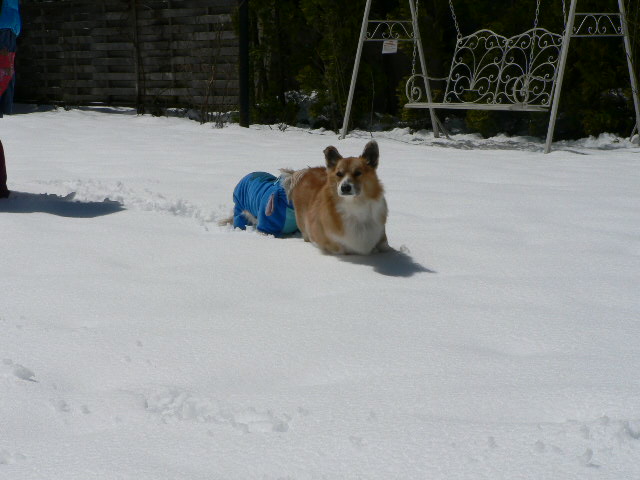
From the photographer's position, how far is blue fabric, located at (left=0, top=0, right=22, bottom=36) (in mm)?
3846

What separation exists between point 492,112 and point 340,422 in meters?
6.53

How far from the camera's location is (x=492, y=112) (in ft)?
25.2

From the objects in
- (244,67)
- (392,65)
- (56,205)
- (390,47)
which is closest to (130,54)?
(244,67)

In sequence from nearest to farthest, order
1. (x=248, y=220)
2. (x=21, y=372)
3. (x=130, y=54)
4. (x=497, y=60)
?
(x=21, y=372)
(x=248, y=220)
(x=497, y=60)
(x=130, y=54)

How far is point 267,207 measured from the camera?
3533mm

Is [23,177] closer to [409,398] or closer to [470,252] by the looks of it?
[470,252]

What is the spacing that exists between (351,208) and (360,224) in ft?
0.26

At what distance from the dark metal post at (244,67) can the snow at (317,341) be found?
14.2 feet

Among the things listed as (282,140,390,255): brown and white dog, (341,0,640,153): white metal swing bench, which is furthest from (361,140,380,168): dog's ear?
(341,0,640,153): white metal swing bench

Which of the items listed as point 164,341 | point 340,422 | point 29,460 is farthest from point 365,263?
point 29,460

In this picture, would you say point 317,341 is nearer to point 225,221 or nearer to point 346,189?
point 346,189

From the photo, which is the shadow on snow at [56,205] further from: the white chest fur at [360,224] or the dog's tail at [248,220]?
the white chest fur at [360,224]

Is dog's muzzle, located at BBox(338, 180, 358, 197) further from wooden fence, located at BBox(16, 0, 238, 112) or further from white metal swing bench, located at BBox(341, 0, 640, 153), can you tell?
wooden fence, located at BBox(16, 0, 238, 112)

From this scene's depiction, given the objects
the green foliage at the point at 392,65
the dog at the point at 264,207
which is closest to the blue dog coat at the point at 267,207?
the dog at the point at 264,207
